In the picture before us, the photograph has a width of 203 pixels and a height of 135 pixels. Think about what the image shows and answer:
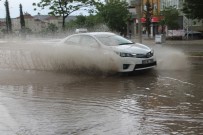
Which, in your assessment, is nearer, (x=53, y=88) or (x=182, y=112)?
(x=182, y=112)

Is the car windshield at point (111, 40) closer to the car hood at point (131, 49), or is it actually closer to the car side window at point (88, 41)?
the car side window at point (88, 41)

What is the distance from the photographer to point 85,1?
27.9 meters

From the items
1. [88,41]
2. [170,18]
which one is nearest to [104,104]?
[88,41]

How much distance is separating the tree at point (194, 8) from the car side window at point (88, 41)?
1478cm

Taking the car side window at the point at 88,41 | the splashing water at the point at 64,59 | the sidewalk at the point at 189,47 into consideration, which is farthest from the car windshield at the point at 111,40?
the sidewalk at the point at 189,47

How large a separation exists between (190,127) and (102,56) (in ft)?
22.8

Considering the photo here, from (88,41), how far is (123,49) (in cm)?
161

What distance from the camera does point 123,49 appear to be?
13008mm

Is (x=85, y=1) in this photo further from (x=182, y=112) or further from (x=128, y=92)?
(x=182, y=112)

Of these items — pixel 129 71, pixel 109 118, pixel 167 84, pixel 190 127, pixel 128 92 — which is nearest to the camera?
pixel 190 127

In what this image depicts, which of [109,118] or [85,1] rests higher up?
[85,1]

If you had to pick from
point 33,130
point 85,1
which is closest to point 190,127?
point 33,130

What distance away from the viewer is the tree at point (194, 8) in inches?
1070

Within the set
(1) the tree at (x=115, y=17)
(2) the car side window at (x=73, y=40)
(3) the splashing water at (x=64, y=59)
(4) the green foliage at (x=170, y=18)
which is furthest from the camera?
(4) the green foliage at (x=170, y=18)
